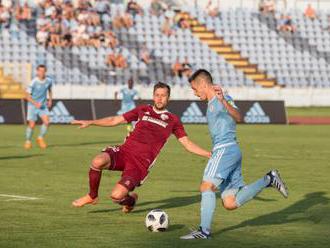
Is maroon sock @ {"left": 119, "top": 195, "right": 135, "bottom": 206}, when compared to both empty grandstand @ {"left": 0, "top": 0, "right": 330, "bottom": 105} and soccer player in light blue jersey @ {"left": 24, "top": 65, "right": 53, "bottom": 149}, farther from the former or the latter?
empty grandstand @ {"left": 0, "top": 0, "right": 330, "bottom": 105}

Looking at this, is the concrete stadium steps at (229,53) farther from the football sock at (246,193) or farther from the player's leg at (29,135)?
the football sock at (246,193)

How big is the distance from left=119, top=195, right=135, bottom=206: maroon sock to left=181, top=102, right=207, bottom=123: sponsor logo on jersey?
27.4m

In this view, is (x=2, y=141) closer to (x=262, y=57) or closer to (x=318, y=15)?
(x=262, y=57)

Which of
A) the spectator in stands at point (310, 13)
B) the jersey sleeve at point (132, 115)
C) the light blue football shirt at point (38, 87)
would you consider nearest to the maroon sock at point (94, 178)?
the jersey sleeve at point (132, 115)

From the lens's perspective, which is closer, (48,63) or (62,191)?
(62,191)

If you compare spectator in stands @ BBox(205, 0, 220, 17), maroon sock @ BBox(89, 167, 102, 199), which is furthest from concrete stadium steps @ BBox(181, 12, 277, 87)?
maroon sock @ BBox(89, 167, 102, 199)

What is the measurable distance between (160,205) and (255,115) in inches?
1088

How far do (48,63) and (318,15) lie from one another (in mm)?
20135

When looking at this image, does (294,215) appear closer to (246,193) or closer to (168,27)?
(246,193)

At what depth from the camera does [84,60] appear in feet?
166

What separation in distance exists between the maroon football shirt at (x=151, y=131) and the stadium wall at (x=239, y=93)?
33230 millimetres

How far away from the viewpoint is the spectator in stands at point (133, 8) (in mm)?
54781

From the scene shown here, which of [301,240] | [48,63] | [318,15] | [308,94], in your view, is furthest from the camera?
[318,15]

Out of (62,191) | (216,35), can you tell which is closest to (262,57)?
(216,35)
